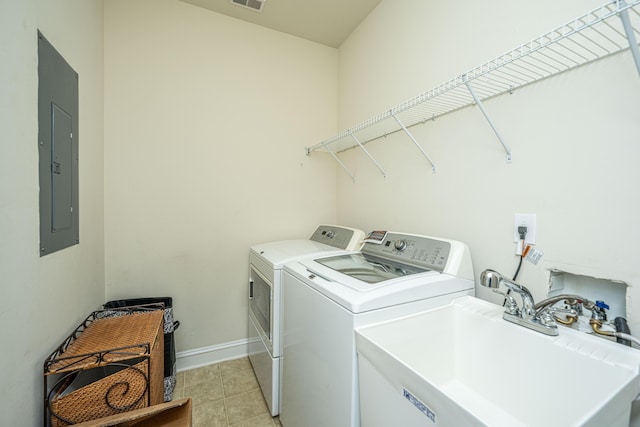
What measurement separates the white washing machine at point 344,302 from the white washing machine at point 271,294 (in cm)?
9

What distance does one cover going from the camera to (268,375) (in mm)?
1764

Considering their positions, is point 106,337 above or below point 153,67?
below

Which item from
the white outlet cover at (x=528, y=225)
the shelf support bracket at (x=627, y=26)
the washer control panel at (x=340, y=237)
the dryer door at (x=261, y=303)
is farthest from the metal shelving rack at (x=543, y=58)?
the dryer door at (x=261, y=303)

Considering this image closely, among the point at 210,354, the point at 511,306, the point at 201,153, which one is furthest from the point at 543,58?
the point at 210,354

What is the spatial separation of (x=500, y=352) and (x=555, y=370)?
0.58ft

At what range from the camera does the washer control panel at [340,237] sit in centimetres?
200

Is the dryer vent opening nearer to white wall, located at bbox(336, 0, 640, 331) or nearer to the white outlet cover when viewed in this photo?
white wall, located at bbox(336, 0, 640, 331)

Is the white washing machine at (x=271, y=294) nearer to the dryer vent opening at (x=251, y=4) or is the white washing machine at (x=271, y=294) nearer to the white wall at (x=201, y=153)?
the white wall at (x=201, y=153)

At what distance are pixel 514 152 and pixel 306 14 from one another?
79.7 inches

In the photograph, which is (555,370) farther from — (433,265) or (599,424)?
(433,265)

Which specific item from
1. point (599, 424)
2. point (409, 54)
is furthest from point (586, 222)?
point (409, 54)

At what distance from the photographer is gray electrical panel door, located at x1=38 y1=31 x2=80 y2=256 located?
111 centimetres

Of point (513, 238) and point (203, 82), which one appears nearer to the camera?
point (513, 238)

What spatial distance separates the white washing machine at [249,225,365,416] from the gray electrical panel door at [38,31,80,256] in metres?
1.04
